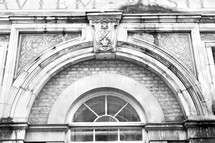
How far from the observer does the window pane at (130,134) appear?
23.2 feet

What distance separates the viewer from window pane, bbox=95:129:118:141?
7.06 meters

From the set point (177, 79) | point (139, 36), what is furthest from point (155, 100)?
point (139, 36)

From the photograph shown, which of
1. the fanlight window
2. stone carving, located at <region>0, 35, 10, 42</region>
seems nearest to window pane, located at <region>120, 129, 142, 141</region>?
the fanlight window

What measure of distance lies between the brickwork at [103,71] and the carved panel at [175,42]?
707mm

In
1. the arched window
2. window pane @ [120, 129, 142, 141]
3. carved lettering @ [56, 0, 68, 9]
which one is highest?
carved lettering @ [56, 0, 68, 9]

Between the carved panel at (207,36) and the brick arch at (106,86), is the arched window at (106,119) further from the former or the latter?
the carved panel at (207,36)

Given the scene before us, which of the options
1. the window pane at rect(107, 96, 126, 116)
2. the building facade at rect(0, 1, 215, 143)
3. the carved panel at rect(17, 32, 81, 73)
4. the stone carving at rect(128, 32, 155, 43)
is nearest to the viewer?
the building facade at rect(0, 1, 215, 143)

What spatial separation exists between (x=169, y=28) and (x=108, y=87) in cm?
213

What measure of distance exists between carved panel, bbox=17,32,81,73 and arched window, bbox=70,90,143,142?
61.3 inches

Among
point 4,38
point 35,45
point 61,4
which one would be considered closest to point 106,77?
point 35,45

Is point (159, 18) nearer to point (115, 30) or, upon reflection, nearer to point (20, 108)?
point (115, 30)

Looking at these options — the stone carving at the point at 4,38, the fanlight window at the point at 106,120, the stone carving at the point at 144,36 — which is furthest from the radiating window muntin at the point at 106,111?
the stone carving at the point at 4,38

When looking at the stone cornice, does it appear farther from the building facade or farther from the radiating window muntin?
the radiating window muntin

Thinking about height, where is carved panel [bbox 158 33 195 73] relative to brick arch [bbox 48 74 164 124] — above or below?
above
